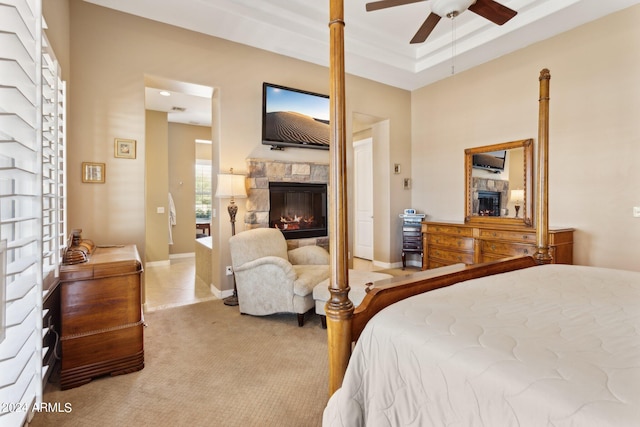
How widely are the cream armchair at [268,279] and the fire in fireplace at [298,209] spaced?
0.80m

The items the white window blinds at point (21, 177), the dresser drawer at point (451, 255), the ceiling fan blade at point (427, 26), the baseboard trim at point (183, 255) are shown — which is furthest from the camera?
the baseboard trim at point (183, 255)

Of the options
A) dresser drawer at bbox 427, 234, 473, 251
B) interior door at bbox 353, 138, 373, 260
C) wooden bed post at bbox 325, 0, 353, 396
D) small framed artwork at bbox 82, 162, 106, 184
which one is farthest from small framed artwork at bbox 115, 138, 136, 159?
dresser drawer at bbox 427, 234, 473, 251

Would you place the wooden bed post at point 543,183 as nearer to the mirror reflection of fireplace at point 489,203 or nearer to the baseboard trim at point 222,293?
the mirror reflection of fireplace at point 489,203

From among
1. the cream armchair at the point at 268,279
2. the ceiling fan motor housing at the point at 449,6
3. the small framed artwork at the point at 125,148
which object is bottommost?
the cream armchair at the point at 268,279

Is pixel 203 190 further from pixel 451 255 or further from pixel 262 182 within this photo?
pixel 451 255

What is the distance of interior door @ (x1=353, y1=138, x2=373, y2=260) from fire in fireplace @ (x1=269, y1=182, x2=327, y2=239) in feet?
5.82

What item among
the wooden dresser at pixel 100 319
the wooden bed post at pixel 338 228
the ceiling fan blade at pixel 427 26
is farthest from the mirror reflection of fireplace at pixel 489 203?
the wooden dresser at pixel 100 319

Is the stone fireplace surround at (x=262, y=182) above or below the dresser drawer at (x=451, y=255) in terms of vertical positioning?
above

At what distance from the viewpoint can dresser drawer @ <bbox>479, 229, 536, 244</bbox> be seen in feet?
12.1

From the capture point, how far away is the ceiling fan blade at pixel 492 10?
2461 mm

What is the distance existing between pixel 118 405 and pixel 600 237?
15.2 ft

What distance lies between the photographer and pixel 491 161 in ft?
15.1

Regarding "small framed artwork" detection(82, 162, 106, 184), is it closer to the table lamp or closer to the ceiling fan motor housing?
the table lamp

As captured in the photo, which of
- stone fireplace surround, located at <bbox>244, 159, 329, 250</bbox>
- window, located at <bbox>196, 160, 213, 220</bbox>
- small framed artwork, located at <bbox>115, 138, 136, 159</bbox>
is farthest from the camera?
window, located at <bbox>196, 160, 213, 220</bbox>
